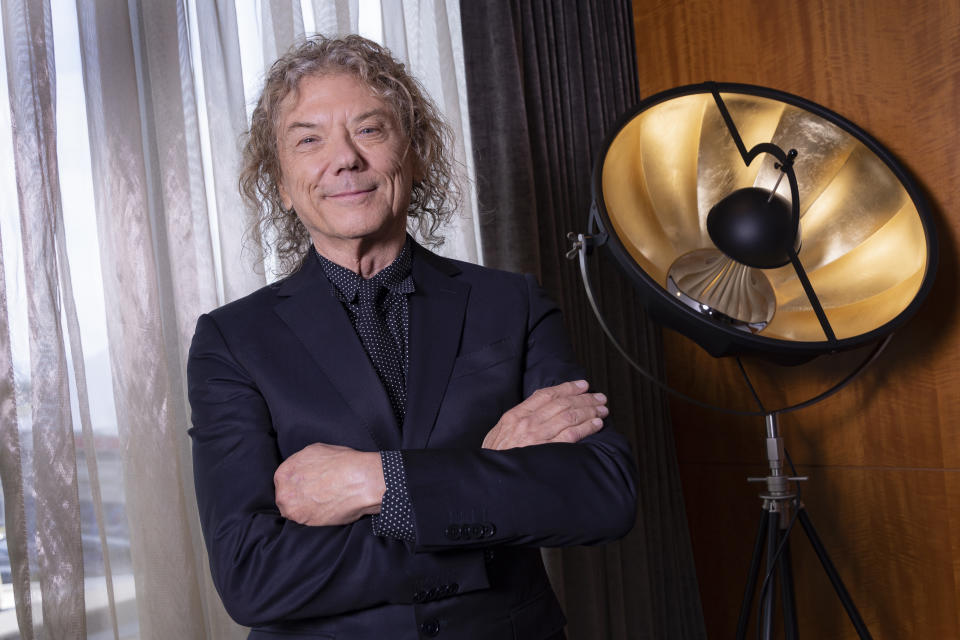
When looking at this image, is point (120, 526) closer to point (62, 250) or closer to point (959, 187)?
point (62, 250)

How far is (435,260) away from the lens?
1.55 meters

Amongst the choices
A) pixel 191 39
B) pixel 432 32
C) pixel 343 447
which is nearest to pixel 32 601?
pixel 343 447

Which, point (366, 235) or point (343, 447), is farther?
point (366, 235)

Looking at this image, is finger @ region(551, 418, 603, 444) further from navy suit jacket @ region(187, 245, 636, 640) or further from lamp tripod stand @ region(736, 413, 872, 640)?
lamp tripod stand @ region(736, 413, 872, 640)

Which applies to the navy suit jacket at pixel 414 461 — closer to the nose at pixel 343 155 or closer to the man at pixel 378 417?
the man at pixel 378 417

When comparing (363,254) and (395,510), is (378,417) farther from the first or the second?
(363,254)

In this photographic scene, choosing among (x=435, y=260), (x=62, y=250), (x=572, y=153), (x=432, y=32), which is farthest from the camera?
(x=572, y=153)

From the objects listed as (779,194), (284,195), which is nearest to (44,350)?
(284,195)

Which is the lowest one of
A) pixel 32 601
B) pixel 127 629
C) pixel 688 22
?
pixel 127 629

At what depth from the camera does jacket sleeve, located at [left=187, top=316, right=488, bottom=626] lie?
3.78 ft

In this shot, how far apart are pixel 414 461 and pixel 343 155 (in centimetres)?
55

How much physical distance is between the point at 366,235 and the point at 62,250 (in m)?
0.71

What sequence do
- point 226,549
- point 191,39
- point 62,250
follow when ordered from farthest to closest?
point 191,39 < point 62,250 < point 226,549

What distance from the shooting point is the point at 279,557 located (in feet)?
3.80
